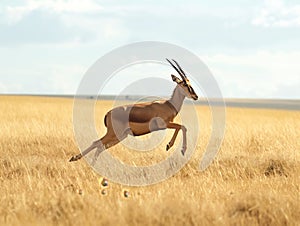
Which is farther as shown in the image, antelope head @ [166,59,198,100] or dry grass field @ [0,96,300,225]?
antelope head @ [166,59,198,100]

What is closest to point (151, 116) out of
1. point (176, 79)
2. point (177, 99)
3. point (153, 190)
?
point (177, 99)

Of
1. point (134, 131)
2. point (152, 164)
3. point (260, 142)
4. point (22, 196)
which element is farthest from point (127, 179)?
point (260, 142)

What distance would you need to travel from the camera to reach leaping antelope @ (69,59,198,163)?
9.52m

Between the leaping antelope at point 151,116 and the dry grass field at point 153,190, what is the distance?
0.99 metres

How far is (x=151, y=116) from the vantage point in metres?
9.52

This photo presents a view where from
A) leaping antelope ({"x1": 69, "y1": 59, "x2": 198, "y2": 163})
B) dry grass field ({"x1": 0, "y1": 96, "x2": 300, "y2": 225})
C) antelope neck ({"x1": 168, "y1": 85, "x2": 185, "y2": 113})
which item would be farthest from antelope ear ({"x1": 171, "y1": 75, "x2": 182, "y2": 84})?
dry grass field ({"x1": 0, "y1": 96, "x2": 300, "y2": 225})

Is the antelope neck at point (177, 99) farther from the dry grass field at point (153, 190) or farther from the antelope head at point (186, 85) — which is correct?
the dry grass field at point (153, 190)

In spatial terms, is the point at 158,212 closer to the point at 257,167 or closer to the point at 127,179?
the point at 127,179

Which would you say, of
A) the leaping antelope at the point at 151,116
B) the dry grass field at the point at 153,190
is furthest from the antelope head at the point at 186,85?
the dry grass field at the point at 153,190

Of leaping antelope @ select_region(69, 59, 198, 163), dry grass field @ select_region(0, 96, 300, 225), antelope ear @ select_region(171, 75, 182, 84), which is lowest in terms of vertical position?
dry grass field @ select_region(0, 96, 300, 225)

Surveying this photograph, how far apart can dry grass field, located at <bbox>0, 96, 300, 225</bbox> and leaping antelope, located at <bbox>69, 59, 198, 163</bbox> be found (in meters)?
0.99

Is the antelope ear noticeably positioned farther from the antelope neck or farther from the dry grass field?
the dry grass field

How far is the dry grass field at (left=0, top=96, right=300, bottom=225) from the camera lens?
6.46 metres

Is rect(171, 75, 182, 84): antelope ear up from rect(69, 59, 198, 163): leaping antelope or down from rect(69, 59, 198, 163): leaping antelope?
up
